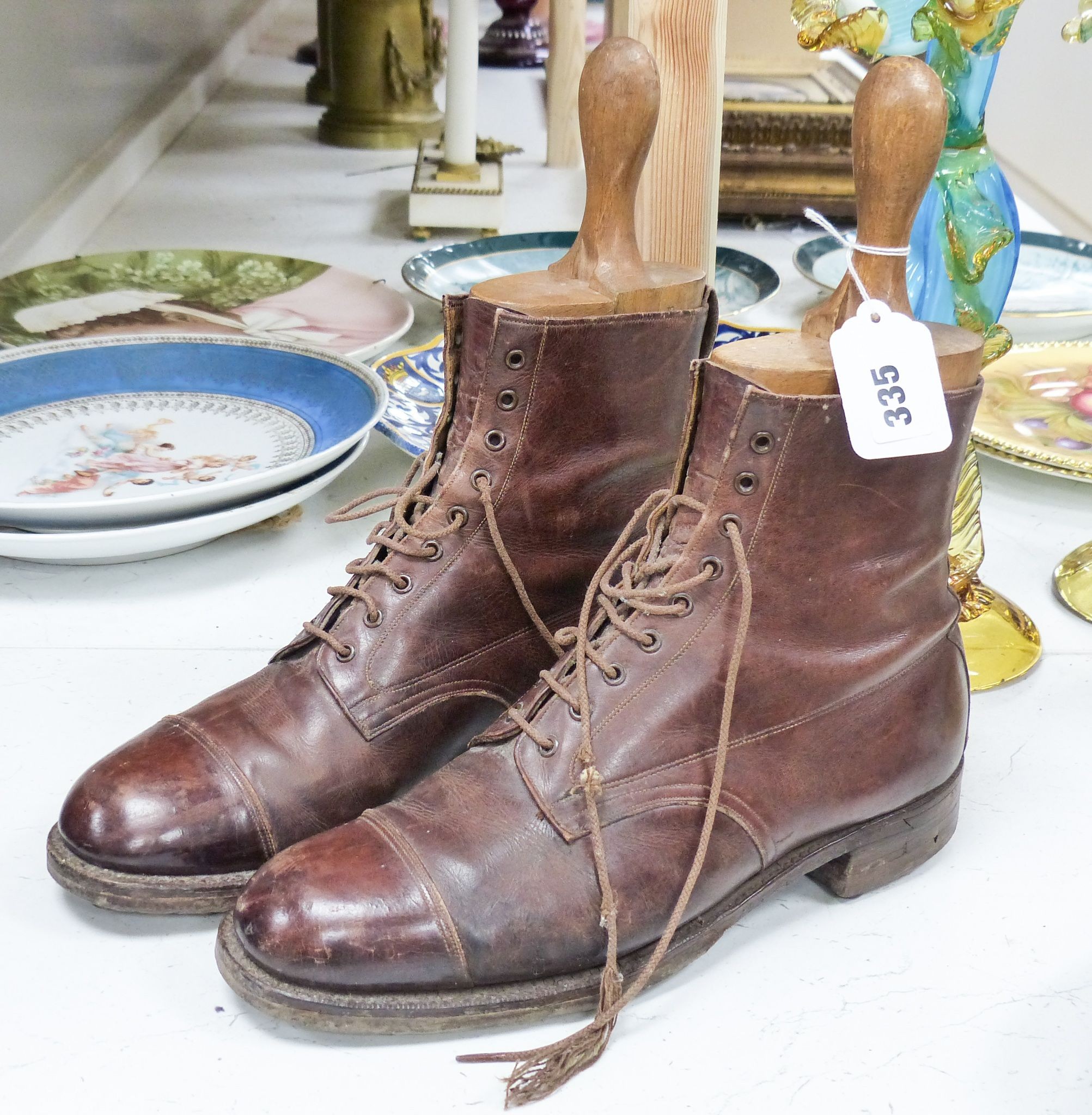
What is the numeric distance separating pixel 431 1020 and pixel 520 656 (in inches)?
8.2

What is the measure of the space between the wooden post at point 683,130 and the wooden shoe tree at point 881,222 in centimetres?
45

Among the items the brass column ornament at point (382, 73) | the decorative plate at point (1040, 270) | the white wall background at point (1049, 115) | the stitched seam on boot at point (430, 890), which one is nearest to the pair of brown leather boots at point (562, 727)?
the stitched seam on boot at point (430, 890)

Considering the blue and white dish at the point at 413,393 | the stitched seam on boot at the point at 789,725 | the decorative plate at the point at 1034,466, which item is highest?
the stitched seam on boot at the point at 789,725

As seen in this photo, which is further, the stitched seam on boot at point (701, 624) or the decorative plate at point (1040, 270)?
the decorative plate at point (1040, 270)

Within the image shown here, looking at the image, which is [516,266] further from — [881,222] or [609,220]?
[881,222]

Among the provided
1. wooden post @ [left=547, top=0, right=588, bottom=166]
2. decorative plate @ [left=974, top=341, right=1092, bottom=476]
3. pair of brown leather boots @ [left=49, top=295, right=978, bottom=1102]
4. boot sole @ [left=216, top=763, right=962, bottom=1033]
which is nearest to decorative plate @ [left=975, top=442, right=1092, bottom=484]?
decorative plate @ [left=974, top=341, right=1092, bottom=476]

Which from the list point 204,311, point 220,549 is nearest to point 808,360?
point 220,549

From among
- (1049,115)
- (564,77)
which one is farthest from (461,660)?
(1049,115)

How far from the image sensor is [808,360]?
0.54 m

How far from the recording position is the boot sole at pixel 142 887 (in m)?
0.57

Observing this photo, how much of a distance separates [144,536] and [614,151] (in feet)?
1.36

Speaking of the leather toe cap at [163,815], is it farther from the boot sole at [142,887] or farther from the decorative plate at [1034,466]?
the decorative plate at [1034,466]

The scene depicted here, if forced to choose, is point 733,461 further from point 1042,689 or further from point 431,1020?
point 1042,689

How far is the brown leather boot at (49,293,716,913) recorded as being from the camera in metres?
0.58
